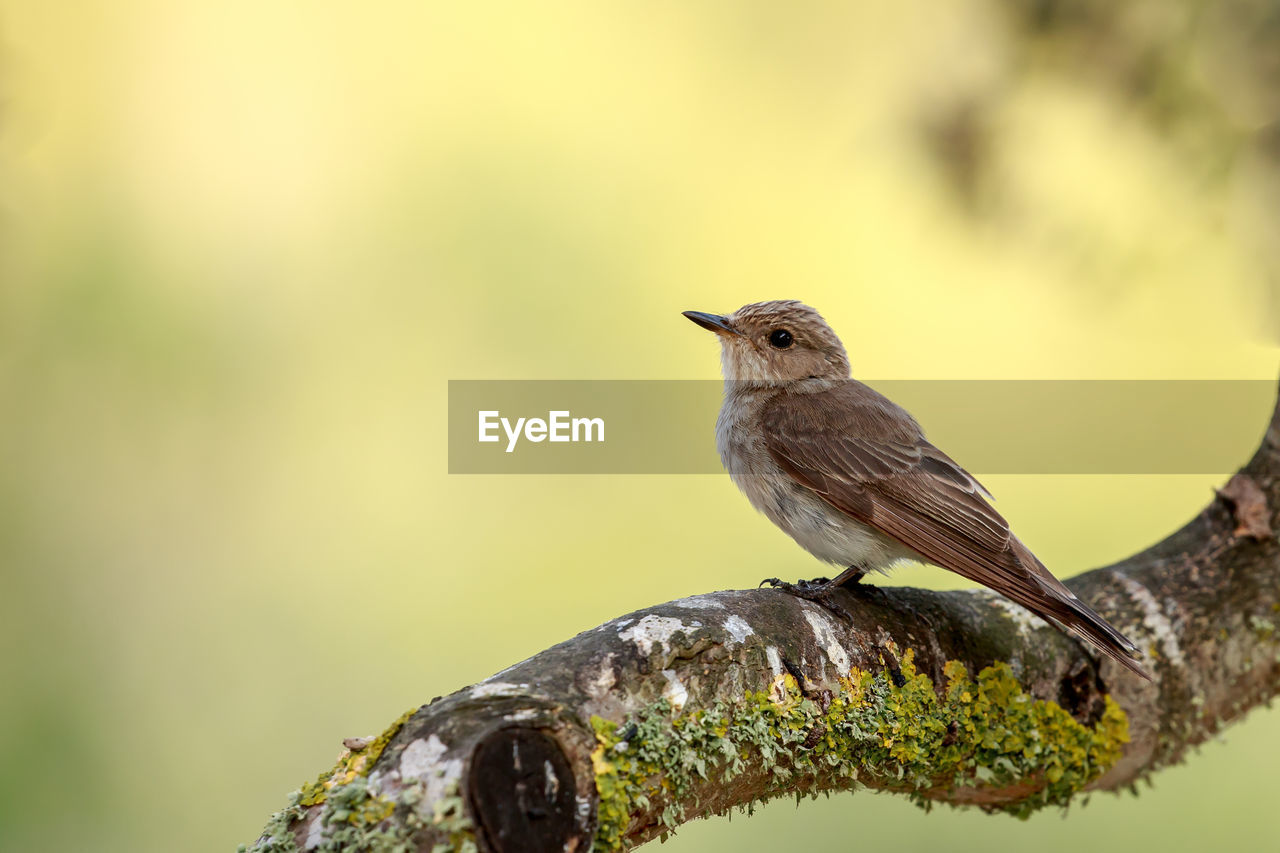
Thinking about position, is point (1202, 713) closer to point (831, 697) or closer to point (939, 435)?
point (831, 697)

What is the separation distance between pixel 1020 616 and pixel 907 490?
22.0 inches

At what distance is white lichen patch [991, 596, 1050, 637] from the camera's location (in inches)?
125

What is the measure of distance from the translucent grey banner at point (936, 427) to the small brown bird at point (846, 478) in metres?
1.95

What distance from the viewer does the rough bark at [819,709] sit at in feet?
6.26

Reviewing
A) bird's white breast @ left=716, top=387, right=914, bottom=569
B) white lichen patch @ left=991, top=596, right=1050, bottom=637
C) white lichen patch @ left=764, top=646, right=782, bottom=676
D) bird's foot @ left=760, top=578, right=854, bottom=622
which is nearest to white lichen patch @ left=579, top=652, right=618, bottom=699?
white lichen patch @ left=764, top=646, right=782, bottom=676

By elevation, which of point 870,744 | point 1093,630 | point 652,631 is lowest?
point 870,744

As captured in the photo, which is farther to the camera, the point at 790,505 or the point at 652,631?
the point at 790,505

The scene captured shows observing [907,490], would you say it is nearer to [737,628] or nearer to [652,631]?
[737,628]

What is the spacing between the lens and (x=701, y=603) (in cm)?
249

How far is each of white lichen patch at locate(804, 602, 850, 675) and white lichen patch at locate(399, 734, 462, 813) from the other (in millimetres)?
1013

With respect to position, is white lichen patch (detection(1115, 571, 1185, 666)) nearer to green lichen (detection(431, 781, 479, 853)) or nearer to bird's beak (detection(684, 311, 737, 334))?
bird's beak (detection(684, 311, 737, 334))

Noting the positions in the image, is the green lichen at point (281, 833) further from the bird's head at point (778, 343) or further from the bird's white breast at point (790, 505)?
the bird's head at point (778, 343)

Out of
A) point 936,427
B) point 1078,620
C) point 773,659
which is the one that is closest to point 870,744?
point 773,659

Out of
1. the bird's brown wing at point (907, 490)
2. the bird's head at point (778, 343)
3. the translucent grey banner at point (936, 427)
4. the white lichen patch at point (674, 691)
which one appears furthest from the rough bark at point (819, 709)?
the translucent grey banner at point (936, 427)
